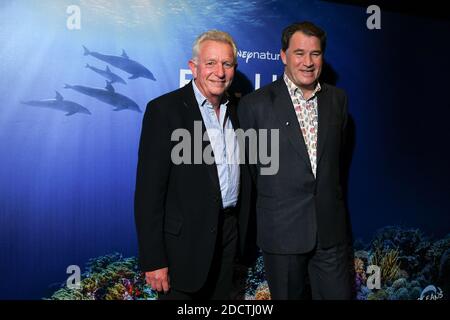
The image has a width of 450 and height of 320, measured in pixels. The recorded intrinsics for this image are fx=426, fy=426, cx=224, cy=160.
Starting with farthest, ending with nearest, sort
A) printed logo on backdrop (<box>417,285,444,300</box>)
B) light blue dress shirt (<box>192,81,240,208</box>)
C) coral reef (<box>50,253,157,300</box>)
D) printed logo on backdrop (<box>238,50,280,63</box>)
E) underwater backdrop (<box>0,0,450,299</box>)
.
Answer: printed logo on backdrop (<box>417,285,444,300</box>)
printed logo on backdrop (<box>238,50,280,63</box>)
coral reef (<box>50,253,157,300</box>)
underwater backdrop (<box>0,0,450,299</box>)
light blue dress shirt (<box>192,81,240,208</box>)

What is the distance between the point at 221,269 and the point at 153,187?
64 centimetres

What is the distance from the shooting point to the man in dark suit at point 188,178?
6.76ft

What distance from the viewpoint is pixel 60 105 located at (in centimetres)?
258

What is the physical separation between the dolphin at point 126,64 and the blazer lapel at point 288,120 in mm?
866

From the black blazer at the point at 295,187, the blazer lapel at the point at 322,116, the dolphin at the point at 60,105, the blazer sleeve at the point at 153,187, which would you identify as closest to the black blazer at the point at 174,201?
the blazer sleeve at the point at 153,187

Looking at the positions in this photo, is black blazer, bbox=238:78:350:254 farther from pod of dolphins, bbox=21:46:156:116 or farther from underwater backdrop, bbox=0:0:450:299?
pod of dolphins, bbox=21:46:156:116

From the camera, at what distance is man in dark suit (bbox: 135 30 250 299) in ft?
6.76

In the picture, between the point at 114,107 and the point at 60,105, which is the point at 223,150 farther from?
the point at 60,105

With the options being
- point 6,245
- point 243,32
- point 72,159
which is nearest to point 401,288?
point 243,32

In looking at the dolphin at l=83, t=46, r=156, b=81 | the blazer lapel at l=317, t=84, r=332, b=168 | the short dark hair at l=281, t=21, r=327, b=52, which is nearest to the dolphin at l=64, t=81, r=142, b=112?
the dolphin at l=83, t=46, r=156, b=81

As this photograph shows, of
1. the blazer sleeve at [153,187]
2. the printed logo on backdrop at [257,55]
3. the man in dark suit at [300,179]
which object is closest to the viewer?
the blazer sleeve at [153,187]

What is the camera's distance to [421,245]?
3420 mm

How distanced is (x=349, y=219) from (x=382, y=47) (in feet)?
4.33

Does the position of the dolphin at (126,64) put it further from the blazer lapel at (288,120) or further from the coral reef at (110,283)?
the coral reef at (110,283)
